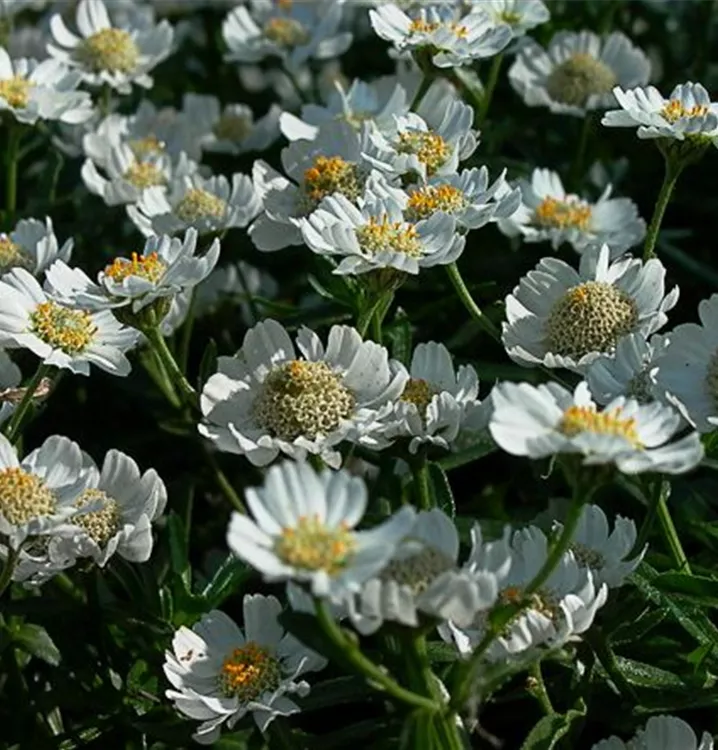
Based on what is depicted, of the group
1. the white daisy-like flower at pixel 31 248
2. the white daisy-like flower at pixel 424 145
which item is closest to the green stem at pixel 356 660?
the white daisy-like flower at pixel 424 145

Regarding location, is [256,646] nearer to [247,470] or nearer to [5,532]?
[5,532]

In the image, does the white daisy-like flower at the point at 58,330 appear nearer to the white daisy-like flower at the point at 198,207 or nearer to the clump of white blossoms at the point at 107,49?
the white daisy-like flower at the point at 198,207

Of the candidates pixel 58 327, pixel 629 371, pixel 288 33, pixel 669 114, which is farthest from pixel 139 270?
pixel 288 33

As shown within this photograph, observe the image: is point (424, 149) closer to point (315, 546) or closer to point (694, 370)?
point (694, 370)

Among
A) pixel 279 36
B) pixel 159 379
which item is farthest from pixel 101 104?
pixel 159 379

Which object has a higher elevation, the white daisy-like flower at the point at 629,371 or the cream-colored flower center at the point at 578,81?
the white daisy-like flower at the point at 629,371

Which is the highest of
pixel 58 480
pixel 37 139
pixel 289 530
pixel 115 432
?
pixel 289 530
